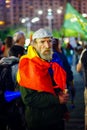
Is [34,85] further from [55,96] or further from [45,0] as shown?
[45,0]

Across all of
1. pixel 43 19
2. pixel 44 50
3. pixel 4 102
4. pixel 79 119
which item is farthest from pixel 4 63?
pixel 43 19

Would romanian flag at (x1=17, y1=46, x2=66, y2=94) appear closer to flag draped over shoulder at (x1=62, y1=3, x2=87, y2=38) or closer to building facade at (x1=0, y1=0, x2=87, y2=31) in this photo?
flag draped over shoulder at (x1=62, y1=3, x2=87, y2=38)

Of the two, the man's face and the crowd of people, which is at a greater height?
the man's face

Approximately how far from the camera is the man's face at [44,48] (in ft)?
15.4

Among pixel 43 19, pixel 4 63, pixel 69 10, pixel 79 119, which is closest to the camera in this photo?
pixel 4 63

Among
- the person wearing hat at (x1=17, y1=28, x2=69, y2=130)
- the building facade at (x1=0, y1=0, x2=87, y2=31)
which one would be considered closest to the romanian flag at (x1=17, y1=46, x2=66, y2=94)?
the person wearing hat at (x1=17, y1=28, x2=69, y2=130)

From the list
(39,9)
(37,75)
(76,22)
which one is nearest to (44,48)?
(37,75)

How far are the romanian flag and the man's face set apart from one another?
5 cm

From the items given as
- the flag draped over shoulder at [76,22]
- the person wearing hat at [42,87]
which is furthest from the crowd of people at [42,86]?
the flag draped over shoulder at [76,22]

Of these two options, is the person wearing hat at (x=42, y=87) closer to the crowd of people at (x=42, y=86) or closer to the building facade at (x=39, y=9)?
the crowd of people at (x=42, y=86)

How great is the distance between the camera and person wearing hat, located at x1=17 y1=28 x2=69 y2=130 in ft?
14.9

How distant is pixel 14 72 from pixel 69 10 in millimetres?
8425

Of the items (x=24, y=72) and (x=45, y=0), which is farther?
(x=45, y=0)

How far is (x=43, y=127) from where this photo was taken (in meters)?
4.70
